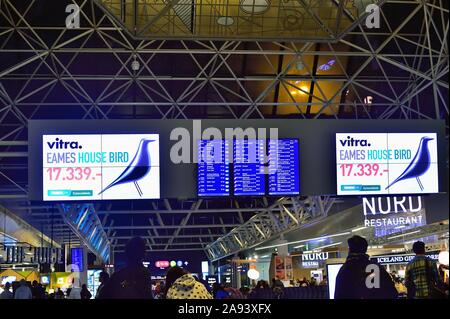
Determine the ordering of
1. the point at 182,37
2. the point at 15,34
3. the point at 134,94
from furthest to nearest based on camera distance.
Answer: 1. the point at 134,94
2. the point at 15,34
3. the point at 182,37

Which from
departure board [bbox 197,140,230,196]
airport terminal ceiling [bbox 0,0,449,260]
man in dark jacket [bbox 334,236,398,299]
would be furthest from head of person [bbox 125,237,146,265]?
airport terminal ceiling [bbox 0,0,449,260]

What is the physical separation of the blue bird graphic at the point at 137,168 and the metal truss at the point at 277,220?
458 inches

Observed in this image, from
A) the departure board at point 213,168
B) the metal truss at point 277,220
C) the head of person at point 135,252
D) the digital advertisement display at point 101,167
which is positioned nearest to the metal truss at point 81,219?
the metal truss at point 277,220

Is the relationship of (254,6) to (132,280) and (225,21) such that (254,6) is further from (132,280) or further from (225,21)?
(132,280)

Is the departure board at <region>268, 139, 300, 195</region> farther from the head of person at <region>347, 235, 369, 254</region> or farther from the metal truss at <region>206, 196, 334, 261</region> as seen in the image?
the metal truss at <region>206, 196, 334, 261</region>

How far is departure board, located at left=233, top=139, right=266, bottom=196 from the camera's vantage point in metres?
11.5

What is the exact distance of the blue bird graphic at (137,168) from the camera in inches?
448

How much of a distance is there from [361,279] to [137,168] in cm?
702

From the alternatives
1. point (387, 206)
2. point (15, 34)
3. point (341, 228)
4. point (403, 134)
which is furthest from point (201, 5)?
point (341, 228)

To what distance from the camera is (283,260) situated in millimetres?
22906

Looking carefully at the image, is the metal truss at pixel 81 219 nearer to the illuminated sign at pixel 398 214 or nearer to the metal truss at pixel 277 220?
the metal truss at pixel 277 220

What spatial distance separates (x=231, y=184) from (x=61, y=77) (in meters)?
9.59

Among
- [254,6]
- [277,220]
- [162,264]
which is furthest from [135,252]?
[162,264]

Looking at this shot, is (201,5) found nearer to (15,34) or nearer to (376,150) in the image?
(376,150)
